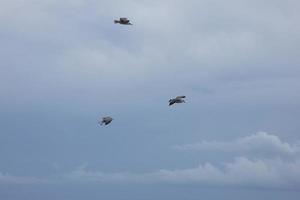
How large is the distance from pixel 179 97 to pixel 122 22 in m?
21.0

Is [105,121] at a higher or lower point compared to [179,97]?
lower

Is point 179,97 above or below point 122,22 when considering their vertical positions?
below

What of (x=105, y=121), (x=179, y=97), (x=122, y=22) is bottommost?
(x=105, y=121)

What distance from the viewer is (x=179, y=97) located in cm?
8288

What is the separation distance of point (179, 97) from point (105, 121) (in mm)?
17419

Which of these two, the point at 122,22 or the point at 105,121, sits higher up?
the point at 122,22

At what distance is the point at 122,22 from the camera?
8162 centimetres

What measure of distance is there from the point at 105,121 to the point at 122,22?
2229cm

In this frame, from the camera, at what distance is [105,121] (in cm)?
8044
